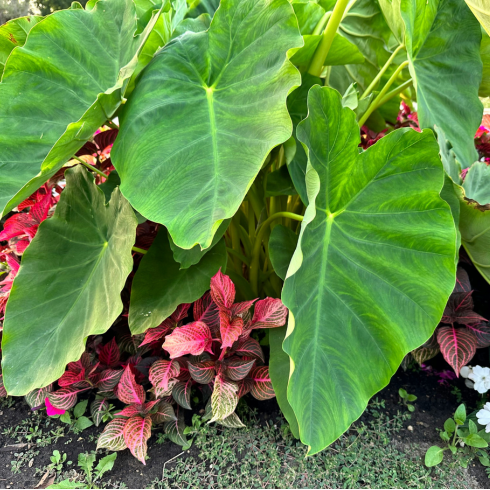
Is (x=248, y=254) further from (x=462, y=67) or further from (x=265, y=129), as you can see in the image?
(x=462, y=67)

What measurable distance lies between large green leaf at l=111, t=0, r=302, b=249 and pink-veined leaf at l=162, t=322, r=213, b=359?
0.36 m

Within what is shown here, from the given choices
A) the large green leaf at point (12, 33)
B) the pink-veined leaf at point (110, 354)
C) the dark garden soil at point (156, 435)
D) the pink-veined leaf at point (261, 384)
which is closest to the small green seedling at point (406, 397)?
the dark garden soil at point (156, 435)

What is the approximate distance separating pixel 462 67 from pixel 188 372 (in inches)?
47.0

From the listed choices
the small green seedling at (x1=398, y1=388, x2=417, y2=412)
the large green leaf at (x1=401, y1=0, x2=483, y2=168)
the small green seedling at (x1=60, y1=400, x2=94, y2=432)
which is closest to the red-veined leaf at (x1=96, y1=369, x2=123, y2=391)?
the small green seedling at (x1=60, y1=400, x2=94, y2=432)

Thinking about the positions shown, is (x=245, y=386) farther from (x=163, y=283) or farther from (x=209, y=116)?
(x=209, y=116)

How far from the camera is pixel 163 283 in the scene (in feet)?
3.54

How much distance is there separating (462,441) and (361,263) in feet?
2.13

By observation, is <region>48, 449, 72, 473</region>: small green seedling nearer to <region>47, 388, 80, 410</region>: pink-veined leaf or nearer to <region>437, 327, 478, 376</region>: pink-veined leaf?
→ <region>47, 388, 80, 410</region>: pink-veined leaf

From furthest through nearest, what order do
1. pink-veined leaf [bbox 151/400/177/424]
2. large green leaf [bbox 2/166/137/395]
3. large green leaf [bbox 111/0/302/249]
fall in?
pink-veined leaf [bbox 151/400/177/424]
large green leaf [bbox 2/166/137/395]
large green leaf [bbox 111/0/302/249]

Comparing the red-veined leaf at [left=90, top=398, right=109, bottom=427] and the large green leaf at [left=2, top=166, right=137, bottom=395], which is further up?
the large green leaf at [left=2, top=166, right=137, bottom=395]

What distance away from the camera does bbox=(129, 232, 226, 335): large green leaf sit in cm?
103

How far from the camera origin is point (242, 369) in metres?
1.05

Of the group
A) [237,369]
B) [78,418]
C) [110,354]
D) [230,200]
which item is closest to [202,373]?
[237,369]

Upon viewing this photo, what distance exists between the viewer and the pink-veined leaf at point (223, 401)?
983mm
